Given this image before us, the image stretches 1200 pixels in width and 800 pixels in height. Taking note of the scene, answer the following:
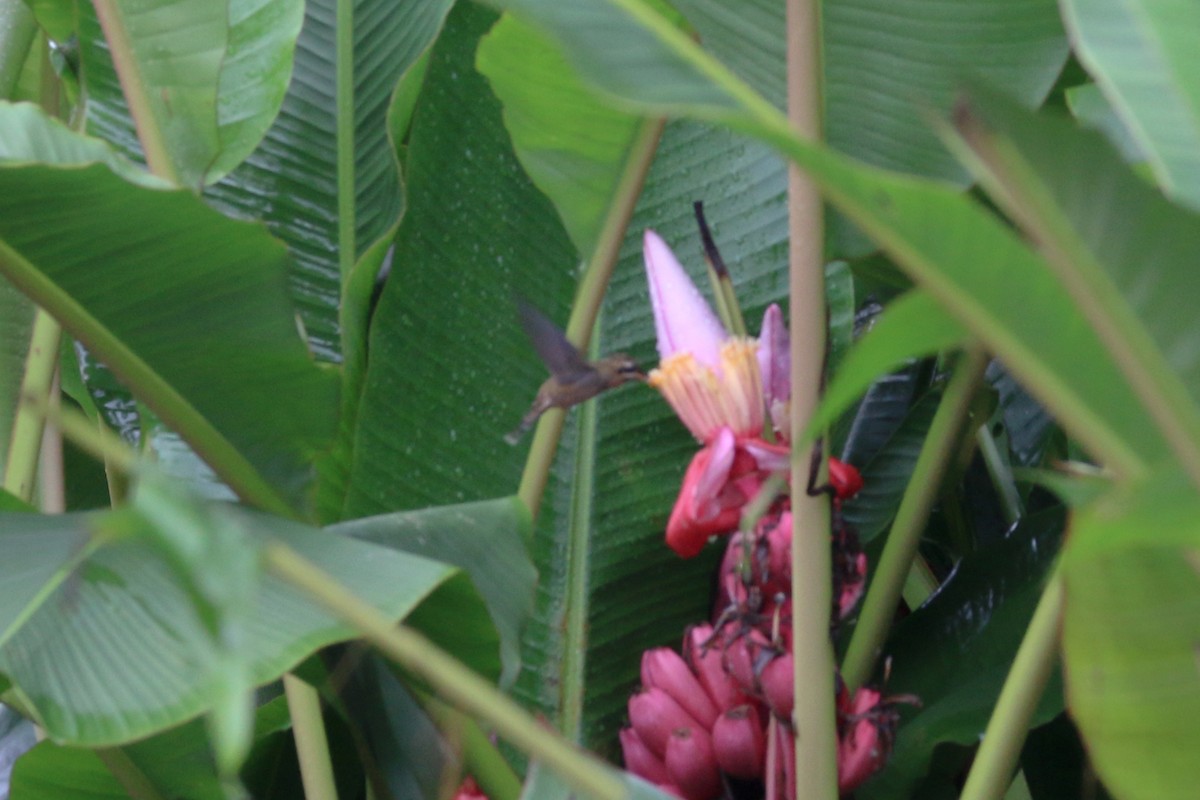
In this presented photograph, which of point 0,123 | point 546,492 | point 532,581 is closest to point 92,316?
point 0,123

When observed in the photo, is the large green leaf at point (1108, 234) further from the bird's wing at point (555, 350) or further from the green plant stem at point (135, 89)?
the green plant stem at point (135, 89)

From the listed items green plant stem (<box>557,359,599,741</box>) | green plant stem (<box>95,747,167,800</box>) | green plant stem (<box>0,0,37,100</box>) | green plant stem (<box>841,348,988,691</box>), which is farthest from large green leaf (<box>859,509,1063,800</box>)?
green plant stem (<box>0,0,37,100</box>)

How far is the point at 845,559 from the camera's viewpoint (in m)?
0.52

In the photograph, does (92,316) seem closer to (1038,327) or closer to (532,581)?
(532,581)

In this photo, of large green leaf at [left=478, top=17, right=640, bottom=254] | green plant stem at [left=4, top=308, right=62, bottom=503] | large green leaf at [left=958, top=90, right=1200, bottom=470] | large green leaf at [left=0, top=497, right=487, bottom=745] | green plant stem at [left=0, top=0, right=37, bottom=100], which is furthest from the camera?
green plant stem at [left=0, top=0, right=37, bottom=100]

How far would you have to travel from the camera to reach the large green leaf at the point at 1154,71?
0.31 meters

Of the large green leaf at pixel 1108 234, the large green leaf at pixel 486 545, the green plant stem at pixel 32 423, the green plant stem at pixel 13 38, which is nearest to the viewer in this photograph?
the large green leaf at pixel 1108 234

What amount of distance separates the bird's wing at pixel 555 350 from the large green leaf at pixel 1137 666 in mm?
315

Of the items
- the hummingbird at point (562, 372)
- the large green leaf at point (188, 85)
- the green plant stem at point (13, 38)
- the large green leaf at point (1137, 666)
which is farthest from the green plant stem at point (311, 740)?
the green plant stem at point (13, 38)

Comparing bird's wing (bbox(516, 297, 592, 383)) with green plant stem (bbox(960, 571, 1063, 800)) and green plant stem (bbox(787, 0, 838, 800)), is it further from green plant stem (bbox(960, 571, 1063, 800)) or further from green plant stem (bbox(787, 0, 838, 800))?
green plant stem (bbox(960, 571, 1063, 800))

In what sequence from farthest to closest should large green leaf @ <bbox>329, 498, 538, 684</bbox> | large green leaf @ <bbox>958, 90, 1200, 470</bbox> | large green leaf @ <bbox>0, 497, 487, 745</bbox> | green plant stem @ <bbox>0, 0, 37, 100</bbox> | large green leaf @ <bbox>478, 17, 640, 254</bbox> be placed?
green plant stem @ <bbox>0, 0, 37, 100</bbox>, large green leaf @ <bbox>478, 17, 640, 254</bbox>, large green leaf @ <bbox>329, 498, 538, 684</bbox>, large green leaf @ <bbox>0, 497, 487, 745</bbox>, large green leaf @ <bbox>958, 90, 1200, 470</bbox>

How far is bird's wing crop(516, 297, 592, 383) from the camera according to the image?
1.84ft

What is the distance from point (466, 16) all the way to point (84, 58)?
244mm

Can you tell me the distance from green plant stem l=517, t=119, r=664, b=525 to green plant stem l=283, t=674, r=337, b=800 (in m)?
0.15
